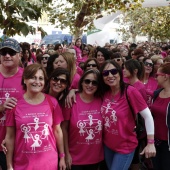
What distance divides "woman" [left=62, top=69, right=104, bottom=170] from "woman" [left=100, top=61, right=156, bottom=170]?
4.1 inches

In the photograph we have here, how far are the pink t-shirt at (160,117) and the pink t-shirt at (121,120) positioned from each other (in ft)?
1.64

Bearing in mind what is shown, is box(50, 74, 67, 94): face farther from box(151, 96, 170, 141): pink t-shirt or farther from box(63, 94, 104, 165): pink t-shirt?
box(151, 96, 170, 141): pink t-shirt

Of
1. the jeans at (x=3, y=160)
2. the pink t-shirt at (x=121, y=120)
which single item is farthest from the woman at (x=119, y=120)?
the jeans at (x=3, y=160)

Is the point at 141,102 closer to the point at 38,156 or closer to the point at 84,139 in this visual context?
the point at 84,139

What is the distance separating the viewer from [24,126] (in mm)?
3186

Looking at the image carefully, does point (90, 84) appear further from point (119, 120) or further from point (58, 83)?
point (119, 120)

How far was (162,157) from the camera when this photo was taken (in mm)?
4121

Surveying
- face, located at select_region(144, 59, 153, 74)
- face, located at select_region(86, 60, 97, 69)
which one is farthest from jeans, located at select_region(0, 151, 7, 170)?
face, located at select_region(144, 59, 153, 74)

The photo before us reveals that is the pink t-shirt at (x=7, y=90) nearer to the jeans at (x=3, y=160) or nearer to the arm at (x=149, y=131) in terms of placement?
the jeans at (x=3, y=160)

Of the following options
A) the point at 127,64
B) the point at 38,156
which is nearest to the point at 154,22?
the point at 127,64

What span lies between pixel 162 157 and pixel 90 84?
55.7 inches

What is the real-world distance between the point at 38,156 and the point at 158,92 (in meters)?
1.93

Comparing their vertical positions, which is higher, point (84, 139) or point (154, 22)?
Answer: point (154, 22)

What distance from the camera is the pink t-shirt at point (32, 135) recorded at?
10.5ft
